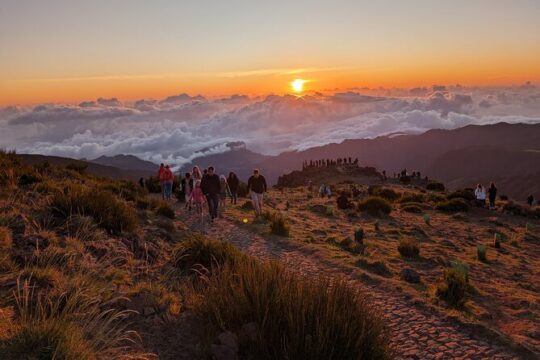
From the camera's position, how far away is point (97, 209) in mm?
11344

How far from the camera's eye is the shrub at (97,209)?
11.0 m

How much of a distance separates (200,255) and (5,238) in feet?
11.8

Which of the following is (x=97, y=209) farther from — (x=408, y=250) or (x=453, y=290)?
(x=408, y=250)

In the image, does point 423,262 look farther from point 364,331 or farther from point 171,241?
point 364,331

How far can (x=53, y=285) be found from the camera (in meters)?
6.42

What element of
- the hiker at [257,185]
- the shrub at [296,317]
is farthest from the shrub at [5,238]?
the hiker at [257,185]

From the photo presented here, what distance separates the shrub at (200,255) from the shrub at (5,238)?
9.70ft

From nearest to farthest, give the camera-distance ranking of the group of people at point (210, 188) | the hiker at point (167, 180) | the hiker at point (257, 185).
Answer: the group of people at point (210, 188), the hiker at point (257, 185), the hiker at point (167, 180)

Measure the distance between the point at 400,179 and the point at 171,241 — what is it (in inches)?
1918

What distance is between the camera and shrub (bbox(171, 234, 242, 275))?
925 cm

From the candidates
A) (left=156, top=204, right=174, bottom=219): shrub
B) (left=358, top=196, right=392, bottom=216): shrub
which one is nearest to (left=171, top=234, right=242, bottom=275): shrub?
(left=156, top=204, right=174, bottom=219): shrub

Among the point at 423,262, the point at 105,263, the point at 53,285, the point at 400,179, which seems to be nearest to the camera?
the point at 53,285

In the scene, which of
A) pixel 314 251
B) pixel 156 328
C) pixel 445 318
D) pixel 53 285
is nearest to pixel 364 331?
pixel 156 328

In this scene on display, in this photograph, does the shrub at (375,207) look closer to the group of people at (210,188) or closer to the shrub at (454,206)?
the shrub at (454,206)
